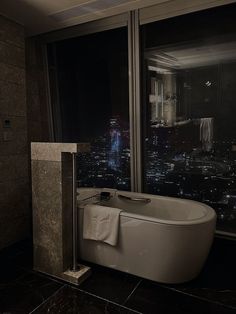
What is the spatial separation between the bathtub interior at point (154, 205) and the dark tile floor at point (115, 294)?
56 centimetres

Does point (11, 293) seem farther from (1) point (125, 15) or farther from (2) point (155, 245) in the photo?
(1) point (125, 15)

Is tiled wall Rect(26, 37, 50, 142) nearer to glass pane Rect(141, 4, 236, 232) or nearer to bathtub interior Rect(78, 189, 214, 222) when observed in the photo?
bathtub interior Rect(78, 189, 214, 222)

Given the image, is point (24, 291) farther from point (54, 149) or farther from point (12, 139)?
point (12, 139)

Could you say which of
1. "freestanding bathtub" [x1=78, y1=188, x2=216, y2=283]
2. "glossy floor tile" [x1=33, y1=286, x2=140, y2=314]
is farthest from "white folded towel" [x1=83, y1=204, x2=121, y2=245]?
"glossy floor tile" [x1=33, y1=286, x2=140, y2=314]

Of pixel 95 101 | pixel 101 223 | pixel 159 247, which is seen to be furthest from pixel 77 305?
pixel 95 101

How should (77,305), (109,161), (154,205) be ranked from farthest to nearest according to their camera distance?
(109,161) < (154,205) < (77,305)

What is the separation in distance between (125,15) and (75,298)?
2933mm

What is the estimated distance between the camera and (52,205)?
2.22 metres

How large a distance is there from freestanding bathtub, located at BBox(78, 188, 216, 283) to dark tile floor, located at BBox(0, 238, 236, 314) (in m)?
0.09

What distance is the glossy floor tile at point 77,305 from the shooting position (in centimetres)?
182

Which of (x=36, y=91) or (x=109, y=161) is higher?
(x=36, y=91)

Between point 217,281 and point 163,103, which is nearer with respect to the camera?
point 217,281

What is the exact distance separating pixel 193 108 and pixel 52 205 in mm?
1849

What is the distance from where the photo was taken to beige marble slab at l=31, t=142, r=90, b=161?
2070mm
